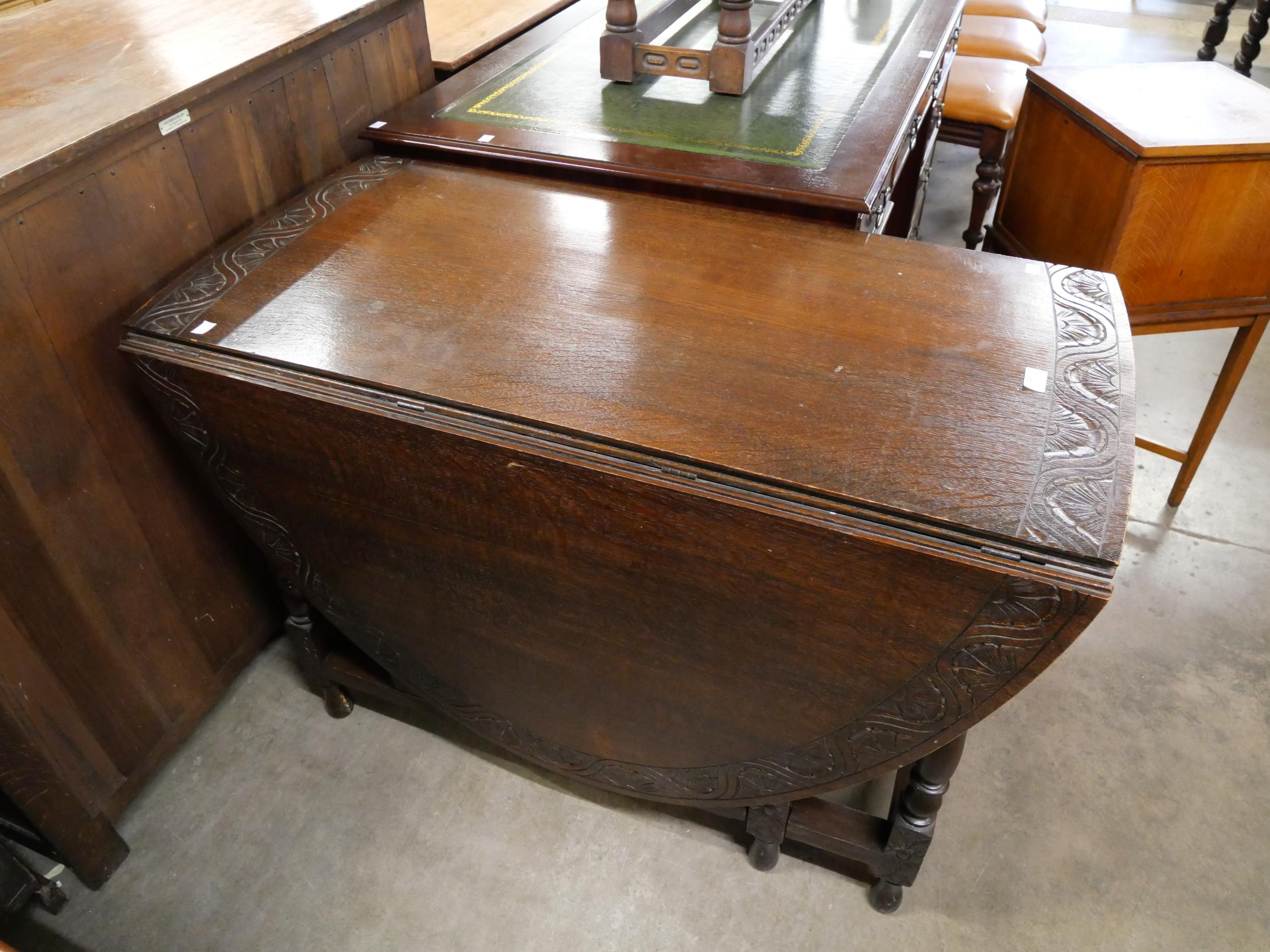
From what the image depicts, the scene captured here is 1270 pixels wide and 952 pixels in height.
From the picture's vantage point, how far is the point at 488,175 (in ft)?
4.30

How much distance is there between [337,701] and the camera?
4.91 ft

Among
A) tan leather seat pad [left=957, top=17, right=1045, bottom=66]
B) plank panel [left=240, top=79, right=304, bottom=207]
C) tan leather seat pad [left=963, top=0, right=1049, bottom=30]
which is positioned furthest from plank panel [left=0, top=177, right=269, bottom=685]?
tan leather seat pad [left=963, top=0, right=1049, bottom=30]

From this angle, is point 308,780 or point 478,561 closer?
point 478,561

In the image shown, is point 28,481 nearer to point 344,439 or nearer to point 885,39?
point 344,439

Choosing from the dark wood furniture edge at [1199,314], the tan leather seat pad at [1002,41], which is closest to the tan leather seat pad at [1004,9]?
the tan leather seat pad at [1002,41]

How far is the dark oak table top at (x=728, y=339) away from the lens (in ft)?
2.65

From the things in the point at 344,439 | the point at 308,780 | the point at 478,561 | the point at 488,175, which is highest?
the point at 488,175

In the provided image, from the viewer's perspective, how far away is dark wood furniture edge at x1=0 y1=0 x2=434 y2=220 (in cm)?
92

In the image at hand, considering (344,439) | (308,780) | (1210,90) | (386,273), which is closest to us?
(344,439)

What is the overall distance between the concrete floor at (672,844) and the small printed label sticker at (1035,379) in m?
0.78

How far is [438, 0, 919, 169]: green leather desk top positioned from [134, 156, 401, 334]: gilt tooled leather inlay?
0.72 ft

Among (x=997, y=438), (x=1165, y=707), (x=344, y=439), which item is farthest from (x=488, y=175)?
(x=1165, y=707)

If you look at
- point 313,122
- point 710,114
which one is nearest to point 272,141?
point 313,122

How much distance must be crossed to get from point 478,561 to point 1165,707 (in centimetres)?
123
